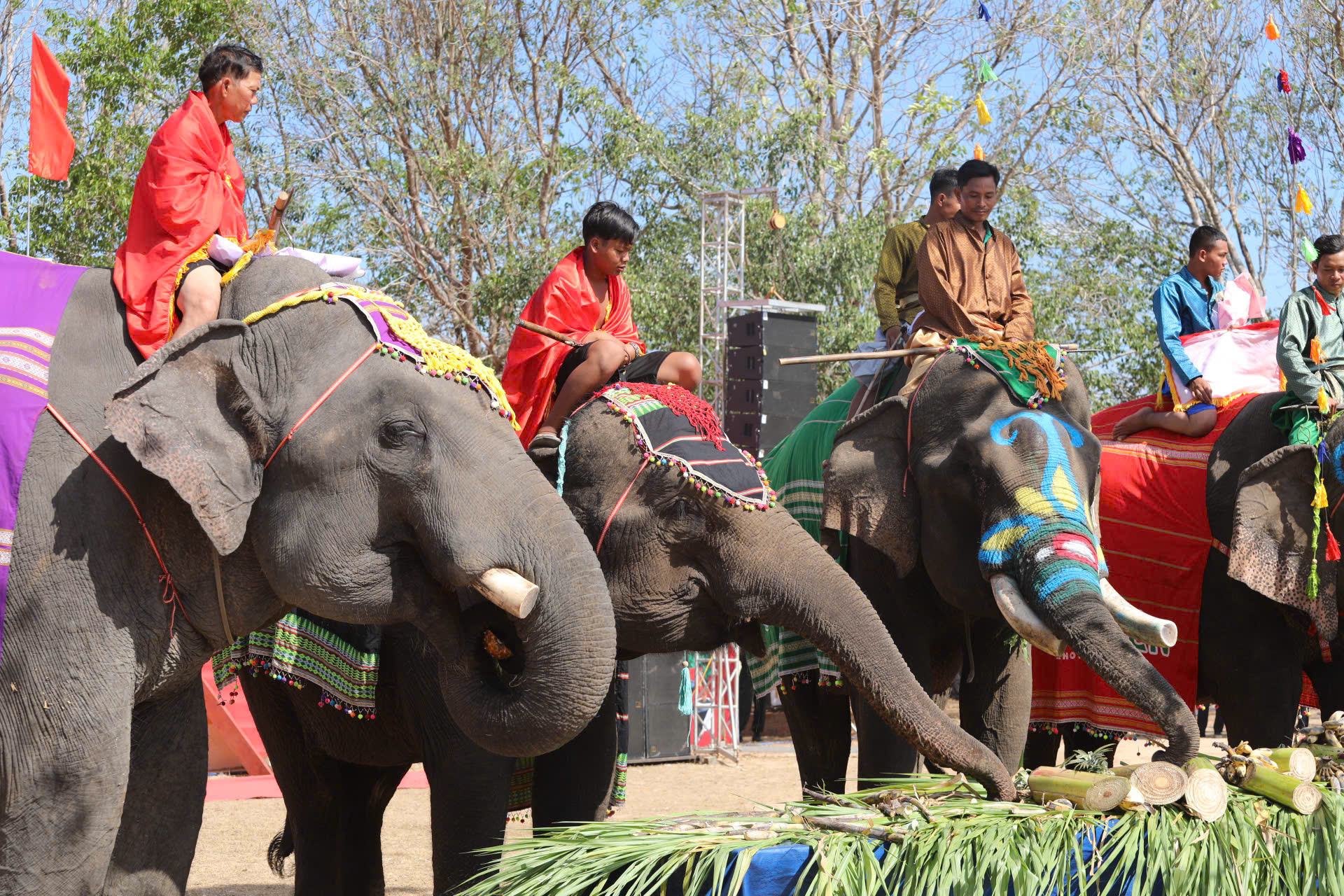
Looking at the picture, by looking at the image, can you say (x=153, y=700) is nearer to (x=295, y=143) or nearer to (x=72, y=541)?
(x=72, y=541)

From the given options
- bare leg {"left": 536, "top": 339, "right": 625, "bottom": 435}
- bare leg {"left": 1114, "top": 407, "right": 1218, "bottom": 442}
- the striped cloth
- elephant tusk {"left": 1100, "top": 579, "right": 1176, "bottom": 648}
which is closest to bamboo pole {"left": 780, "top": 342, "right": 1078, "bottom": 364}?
the striped cloth

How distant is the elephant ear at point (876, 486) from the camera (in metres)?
5.02

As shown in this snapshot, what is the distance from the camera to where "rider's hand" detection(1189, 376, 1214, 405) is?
20.8 feet

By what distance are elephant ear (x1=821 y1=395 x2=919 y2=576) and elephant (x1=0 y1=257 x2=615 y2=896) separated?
2219mm

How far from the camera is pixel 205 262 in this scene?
323 cm

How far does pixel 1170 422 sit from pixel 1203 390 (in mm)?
233

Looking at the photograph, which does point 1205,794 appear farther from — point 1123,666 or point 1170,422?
point 1170,422


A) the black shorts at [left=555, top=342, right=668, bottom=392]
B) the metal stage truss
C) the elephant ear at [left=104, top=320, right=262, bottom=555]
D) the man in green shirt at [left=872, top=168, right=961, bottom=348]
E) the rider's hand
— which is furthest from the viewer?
the metal stage truss

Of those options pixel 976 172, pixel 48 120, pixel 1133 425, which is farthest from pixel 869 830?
pixel 1133 425

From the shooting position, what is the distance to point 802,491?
229 inches

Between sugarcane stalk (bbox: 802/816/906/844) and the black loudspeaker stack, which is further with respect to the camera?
the black loudspeaker stack

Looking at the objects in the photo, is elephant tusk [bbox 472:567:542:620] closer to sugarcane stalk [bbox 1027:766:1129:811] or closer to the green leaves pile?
the green leaves pile

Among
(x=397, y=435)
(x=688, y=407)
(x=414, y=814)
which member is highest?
(x=688, y=407)

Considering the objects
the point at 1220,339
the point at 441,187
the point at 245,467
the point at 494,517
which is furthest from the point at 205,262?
the point at 441,187
